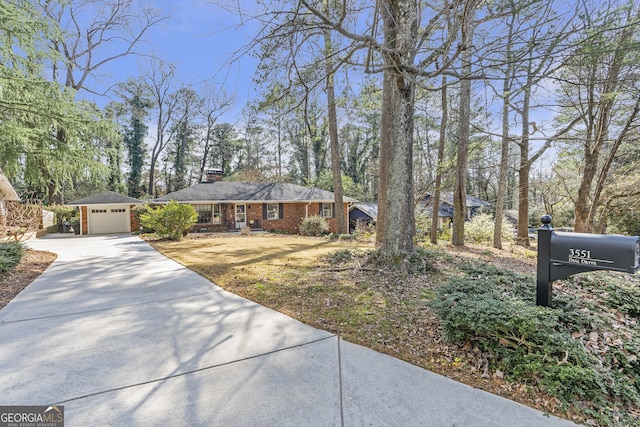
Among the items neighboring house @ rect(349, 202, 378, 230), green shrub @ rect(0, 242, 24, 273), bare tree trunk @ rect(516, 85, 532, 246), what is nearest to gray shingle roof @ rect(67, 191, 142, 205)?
green shrub @ rect(0, 242, 24, 273)

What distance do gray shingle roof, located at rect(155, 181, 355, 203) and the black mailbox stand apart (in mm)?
16831

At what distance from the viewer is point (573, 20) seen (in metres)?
4.21

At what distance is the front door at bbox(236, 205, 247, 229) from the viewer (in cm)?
1912

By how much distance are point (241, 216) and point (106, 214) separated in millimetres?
8058

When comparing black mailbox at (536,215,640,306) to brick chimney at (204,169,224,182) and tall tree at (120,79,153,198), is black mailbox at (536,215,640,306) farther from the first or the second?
tall tree at (120,79,153,198)

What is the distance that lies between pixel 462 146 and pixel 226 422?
10776mm

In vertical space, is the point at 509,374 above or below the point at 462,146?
below

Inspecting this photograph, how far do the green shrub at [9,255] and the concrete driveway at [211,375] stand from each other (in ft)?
8.63

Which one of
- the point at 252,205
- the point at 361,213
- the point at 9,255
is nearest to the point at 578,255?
the point at 9,255

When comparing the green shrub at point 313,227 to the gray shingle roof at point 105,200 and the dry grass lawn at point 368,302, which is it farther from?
the gray shingle roof at point 105,200

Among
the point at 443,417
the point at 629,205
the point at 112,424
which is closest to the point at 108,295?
the point at 112,424

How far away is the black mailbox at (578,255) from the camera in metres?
2.34

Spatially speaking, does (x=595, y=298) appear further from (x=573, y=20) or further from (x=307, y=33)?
(x=307, y=33)

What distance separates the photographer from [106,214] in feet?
60.6
